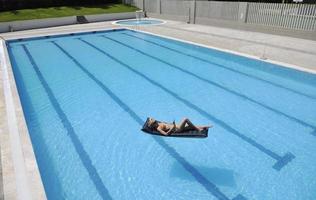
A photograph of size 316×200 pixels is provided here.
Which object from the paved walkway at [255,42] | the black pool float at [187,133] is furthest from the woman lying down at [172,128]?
the paved walkway at [255,42]

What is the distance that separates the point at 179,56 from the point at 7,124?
277 inches

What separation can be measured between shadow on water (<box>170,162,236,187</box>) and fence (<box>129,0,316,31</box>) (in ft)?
31.3

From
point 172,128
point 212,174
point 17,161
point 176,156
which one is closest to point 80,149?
point 17,161

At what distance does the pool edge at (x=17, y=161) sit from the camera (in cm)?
348

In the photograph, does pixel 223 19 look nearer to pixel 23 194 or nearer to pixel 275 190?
pixel 275 190

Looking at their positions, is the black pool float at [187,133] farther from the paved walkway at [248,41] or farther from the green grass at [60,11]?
the green grass at [60,11]

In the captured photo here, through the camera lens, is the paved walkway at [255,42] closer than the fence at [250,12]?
Yes

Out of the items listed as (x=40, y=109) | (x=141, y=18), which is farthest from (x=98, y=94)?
(x=141, y=18)

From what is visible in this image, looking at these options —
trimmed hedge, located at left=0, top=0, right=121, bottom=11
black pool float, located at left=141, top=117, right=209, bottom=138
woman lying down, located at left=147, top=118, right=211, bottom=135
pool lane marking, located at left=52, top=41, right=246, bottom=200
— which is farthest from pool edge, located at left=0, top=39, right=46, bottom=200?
trimmed hedge, located at left=0, top=0, right=121, bottom=11

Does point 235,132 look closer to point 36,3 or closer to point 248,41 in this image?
point 248,41

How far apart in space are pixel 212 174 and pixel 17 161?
2.93 meters

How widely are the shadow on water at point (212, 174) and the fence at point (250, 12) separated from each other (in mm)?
9545

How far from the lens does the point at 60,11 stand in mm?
19203

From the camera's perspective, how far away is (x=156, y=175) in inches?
173
